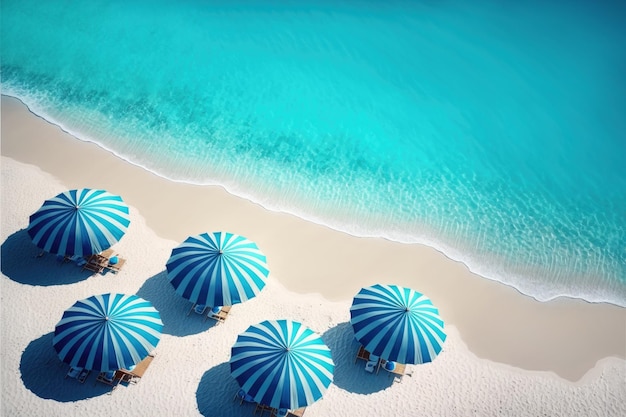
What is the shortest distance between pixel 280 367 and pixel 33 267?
11635 millimetres

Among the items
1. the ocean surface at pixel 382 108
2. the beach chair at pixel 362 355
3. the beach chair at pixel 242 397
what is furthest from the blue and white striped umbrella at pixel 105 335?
the ocean surface at pixel 382 108

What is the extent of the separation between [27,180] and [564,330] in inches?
1012

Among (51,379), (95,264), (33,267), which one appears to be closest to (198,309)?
(95,264)

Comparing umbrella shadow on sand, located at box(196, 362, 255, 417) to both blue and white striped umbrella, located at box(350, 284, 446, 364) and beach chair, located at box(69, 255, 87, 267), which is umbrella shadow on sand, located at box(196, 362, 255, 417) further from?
beach chair, located at box(69, 255, 87, 267)

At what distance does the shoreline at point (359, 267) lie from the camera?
21172 mm

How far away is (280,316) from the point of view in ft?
67.5

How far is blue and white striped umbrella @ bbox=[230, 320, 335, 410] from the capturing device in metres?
16.4

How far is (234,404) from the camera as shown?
58.0ft

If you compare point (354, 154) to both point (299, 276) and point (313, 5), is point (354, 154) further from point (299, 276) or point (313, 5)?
point (313, 5)

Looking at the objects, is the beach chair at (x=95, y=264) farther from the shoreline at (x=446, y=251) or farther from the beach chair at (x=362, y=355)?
the beach chair at (x=362, y=355)

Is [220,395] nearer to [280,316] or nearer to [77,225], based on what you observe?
[280,316]

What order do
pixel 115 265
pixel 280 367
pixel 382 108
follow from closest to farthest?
pixel 280 367 < pixel 115 265 < pixel 382 108

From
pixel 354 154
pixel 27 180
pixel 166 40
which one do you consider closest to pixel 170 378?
pixel 27 180

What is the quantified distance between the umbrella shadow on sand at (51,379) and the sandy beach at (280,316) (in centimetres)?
4
